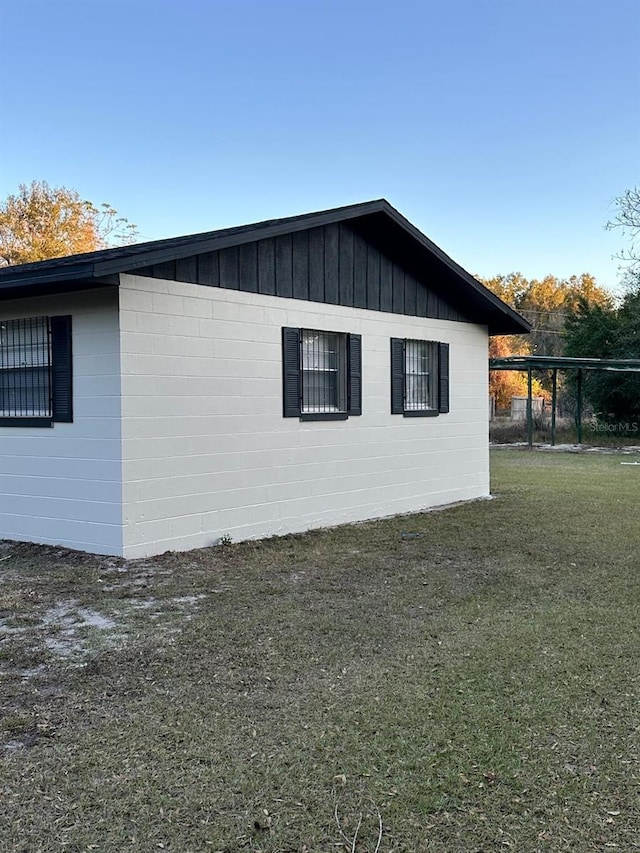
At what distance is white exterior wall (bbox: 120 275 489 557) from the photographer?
6.24 meters

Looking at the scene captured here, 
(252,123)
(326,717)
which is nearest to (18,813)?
(326,717)

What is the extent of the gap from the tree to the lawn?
22.0m

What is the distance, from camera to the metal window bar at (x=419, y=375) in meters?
9.45

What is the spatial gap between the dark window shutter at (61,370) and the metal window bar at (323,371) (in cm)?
246

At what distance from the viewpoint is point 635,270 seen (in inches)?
922

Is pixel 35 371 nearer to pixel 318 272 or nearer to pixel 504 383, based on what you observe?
pixel 318 272

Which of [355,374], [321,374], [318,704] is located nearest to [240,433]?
[321,374]

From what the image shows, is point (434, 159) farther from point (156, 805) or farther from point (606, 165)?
point (156, 805)

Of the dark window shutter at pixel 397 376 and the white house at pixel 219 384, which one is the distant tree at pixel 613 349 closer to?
the white house at pixel 219 384

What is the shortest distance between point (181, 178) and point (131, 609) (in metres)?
23.4

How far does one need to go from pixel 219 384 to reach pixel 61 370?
1.41 meters

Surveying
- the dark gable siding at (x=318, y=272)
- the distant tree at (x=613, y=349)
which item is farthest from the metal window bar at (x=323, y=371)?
the distant tree at (x=613, y=349)

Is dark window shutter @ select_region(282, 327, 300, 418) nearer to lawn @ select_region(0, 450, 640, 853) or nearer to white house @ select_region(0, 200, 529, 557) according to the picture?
white house @ select_region(0, 200, 529, 557)

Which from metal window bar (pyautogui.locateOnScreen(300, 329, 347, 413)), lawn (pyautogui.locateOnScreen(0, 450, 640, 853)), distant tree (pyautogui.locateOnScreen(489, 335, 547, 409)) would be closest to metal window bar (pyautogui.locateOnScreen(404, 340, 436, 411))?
metal window bar (pyautogui.locateOnScreen(300, 329, 347, 413))
